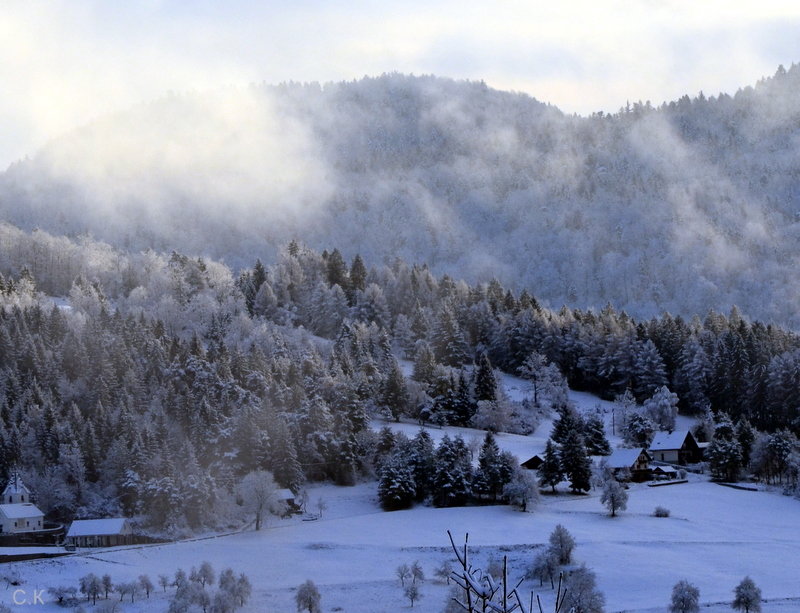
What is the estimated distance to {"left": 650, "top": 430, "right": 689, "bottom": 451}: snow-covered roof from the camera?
300 feet

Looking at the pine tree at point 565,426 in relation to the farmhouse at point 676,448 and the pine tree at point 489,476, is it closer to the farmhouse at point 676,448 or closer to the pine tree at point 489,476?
the farmhouse at point 676,448

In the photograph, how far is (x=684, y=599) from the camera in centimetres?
4819

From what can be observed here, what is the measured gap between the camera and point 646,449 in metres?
91.2

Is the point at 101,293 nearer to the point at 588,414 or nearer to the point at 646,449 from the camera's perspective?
the point at 588,414

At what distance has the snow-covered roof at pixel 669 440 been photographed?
91500 millimetres

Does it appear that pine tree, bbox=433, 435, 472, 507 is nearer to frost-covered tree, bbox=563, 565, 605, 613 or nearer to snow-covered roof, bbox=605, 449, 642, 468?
snow-covered roof, bbox=605, 449, 642, 468

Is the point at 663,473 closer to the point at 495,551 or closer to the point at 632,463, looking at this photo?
the point at 632,463

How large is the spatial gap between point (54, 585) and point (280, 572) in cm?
1306

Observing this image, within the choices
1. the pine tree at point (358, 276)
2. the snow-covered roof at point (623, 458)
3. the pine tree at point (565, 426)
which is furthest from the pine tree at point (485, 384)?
the pine tree at point (358, 276)

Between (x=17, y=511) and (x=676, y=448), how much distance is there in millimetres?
56349

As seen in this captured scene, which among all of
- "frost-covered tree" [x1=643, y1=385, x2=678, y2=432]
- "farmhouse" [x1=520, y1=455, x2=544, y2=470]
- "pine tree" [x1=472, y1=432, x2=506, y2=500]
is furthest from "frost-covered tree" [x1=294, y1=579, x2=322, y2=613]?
"frost-covered tree" [x1=643, y1=385, x2=678, y2=432]

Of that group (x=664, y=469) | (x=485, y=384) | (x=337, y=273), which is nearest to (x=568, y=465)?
(x=664, y=469)

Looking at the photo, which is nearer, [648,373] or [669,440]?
[669,440]

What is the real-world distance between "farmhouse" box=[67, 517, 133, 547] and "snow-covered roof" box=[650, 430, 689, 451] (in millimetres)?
47938
